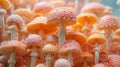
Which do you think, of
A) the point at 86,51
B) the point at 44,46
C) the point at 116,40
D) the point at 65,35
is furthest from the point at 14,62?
the point at 116,40

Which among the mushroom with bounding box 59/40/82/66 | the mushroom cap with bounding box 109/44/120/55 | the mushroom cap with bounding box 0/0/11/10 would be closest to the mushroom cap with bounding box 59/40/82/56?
the mushroom with bounding box 59/40/82/66

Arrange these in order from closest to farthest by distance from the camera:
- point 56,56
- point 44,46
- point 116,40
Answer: point 44,46, point 56,56, point 116,40

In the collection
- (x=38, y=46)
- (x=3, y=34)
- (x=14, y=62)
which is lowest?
(x=14, y=62)

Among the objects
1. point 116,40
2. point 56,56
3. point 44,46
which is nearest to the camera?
point 44,46

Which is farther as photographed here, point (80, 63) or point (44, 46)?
point (80, 63)

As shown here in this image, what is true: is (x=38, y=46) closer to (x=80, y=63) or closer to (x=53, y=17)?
(x=53, y=17)

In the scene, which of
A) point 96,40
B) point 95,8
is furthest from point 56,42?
point 95,8
